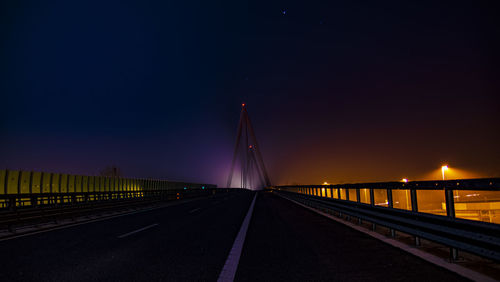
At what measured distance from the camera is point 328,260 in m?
5.20

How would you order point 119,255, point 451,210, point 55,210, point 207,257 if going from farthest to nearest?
1. point 55,210
2. point 119,255
3. point 207,257
4. point 451,210

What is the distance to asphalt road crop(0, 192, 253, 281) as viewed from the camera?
477cm

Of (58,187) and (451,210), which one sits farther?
(58,187)

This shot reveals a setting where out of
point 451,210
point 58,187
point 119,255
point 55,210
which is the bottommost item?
point 119,255

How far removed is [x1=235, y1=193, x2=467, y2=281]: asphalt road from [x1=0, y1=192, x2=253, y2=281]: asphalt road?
0.62m

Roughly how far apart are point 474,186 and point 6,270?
7213mm

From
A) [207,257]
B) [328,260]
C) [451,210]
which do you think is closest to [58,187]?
[207,257]

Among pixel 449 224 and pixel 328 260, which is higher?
pixel 449 224

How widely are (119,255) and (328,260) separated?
3901mm

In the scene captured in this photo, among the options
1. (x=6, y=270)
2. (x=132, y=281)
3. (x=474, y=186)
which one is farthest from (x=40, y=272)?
(x=474, y=186)

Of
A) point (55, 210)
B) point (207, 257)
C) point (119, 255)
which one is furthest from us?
point (55, 210)

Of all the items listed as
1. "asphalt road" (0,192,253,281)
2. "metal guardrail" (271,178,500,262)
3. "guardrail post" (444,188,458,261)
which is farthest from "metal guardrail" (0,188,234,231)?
"guardrail post" (444,188,458,261)

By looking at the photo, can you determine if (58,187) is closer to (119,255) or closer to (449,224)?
(119,255)

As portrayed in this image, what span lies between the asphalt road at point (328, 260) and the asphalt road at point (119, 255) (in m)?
0.62
